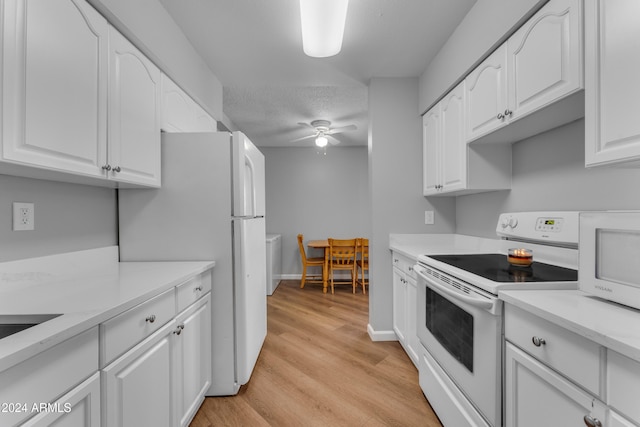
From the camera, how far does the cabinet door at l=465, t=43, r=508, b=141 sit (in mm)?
1570

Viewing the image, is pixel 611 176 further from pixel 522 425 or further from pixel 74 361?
pixel 74 361

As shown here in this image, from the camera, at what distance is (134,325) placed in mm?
1094

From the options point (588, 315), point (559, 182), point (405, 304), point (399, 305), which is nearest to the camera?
point (588, 315)

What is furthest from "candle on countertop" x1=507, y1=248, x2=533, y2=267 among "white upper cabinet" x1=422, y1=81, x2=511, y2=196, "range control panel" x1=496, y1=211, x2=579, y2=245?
"white upper cabinet" x1=422, y1=81, x2=511, y2=196

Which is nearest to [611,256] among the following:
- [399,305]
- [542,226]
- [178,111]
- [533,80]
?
[542,226]

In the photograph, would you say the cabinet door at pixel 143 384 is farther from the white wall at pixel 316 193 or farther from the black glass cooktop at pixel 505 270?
the white wall at pixel 316 193

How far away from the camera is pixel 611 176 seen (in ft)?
4.18

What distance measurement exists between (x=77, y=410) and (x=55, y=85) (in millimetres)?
1102

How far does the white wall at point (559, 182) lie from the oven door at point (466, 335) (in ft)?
2.44

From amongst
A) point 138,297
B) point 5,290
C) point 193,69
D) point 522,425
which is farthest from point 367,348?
point 193,69

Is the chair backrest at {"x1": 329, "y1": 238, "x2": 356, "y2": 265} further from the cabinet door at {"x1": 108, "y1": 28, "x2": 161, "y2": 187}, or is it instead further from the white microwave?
the white microwave

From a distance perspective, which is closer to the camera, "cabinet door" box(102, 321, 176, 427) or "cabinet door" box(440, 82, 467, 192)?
"cabinet door" box(102, 321, 176, 427)

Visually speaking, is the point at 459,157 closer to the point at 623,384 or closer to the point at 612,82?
the point at 612,82

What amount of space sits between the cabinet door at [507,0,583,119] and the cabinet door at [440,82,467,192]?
495mm
